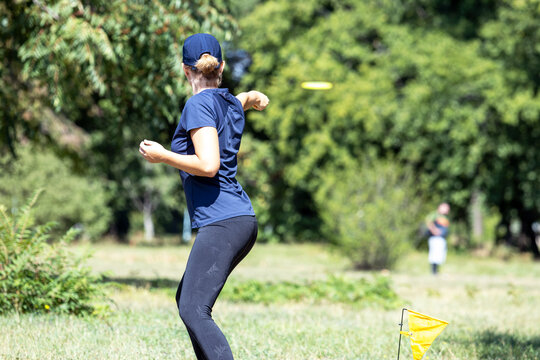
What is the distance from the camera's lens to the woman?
366 centimetres

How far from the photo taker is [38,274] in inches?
270

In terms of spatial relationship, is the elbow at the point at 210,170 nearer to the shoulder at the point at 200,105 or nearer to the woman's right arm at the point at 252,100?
the shoulder at the point at 200,105

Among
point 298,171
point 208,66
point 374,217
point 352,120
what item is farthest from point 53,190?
point 208,66

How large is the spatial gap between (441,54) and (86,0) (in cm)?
1812

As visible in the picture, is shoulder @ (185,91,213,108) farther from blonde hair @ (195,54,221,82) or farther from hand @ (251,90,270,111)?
hand @ (251,90,270,111)

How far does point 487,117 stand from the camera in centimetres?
2495

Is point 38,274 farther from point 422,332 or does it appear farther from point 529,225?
point 529,225

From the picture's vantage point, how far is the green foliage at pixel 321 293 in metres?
9.95

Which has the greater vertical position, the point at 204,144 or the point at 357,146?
the point at 357,146

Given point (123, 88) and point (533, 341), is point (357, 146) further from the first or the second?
point (533, 341)

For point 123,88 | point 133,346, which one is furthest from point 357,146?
point 133,346

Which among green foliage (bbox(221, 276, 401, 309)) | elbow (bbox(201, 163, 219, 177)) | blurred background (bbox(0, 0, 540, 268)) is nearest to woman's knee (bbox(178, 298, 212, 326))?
elbow (bbox(201, 163, 219, 177))

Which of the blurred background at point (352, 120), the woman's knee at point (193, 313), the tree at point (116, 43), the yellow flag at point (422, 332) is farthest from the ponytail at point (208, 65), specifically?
the blurred background at point (352, 120)

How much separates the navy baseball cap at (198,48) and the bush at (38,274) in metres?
3.54
